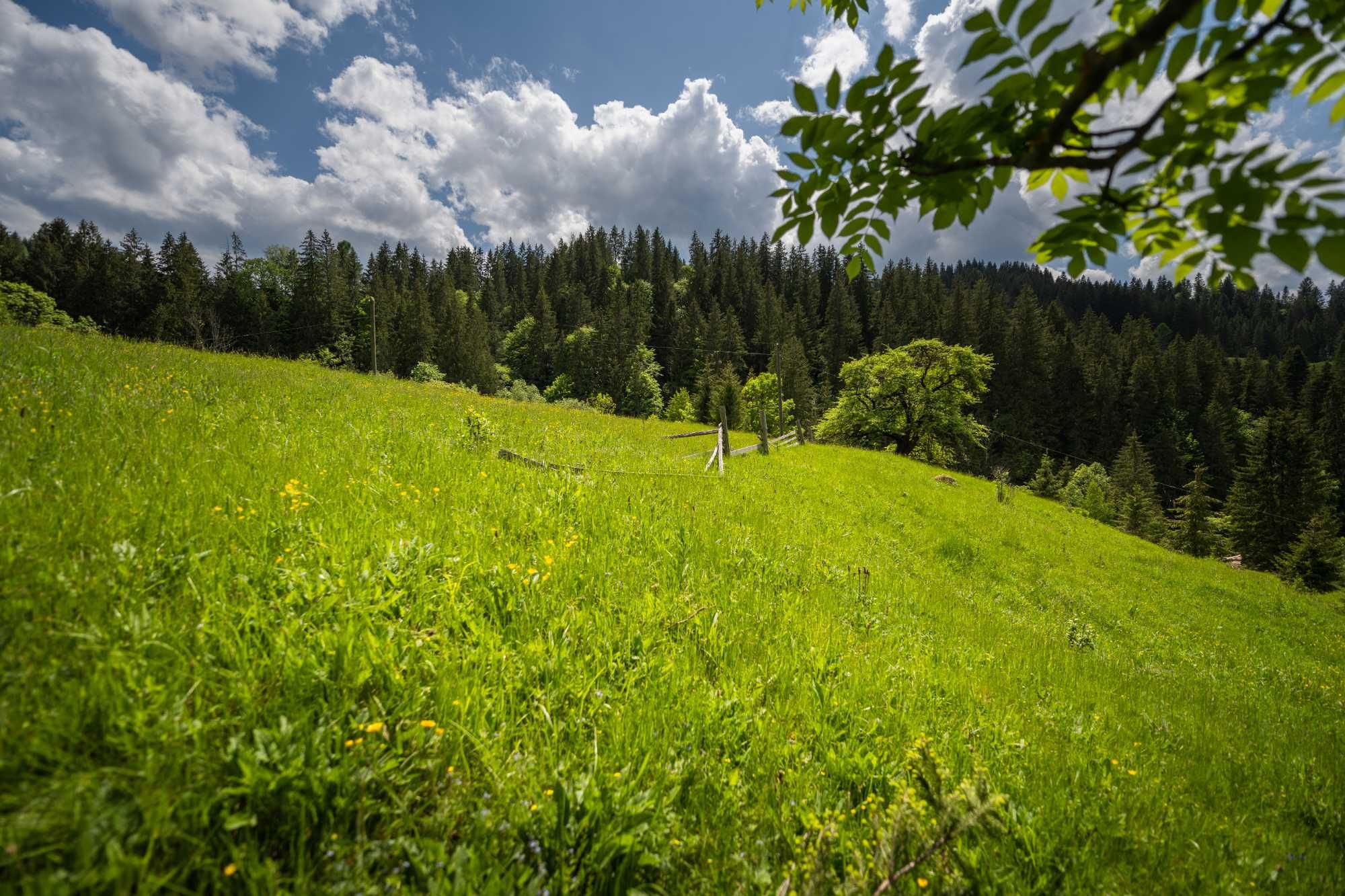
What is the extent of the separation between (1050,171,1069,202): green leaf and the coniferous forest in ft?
159

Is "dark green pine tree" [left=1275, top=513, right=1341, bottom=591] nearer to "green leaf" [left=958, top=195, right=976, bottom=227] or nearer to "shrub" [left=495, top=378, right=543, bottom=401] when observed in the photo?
"green leaf" [left=958, top=195, right=976, bottom=227]

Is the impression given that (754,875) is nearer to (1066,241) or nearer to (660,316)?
(1066,241)

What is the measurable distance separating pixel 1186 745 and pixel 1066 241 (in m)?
5.94

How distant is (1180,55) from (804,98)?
2.87 feet

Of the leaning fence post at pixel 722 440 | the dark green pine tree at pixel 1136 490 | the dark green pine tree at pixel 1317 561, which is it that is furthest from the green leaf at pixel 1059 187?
the dark green pine tree at pixel 1136 490

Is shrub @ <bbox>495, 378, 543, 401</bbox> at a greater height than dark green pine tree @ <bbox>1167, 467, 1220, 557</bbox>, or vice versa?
shrub @ <bbox>495, 378, 543, 401</bbox>

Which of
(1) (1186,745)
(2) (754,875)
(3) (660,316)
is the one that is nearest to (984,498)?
(1) (1186,745)

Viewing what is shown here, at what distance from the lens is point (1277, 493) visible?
43.2 metres

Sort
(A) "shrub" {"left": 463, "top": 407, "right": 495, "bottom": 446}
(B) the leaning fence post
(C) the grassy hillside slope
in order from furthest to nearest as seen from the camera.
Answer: (B) the leaning fence post → (A) "shrub" {"left": 463, "top": 407, "right": 495, "bottom": 446} → (C) the grassy hillside slope

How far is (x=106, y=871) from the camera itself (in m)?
1.38

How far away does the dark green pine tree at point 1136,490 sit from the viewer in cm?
4859

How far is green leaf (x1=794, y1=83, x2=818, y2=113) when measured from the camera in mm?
1491

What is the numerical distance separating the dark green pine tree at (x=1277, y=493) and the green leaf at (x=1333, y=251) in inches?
2457

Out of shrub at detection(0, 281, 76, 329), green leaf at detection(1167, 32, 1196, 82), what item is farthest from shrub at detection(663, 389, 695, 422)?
green leaf at detection(1167, 32, 1196, 82)
